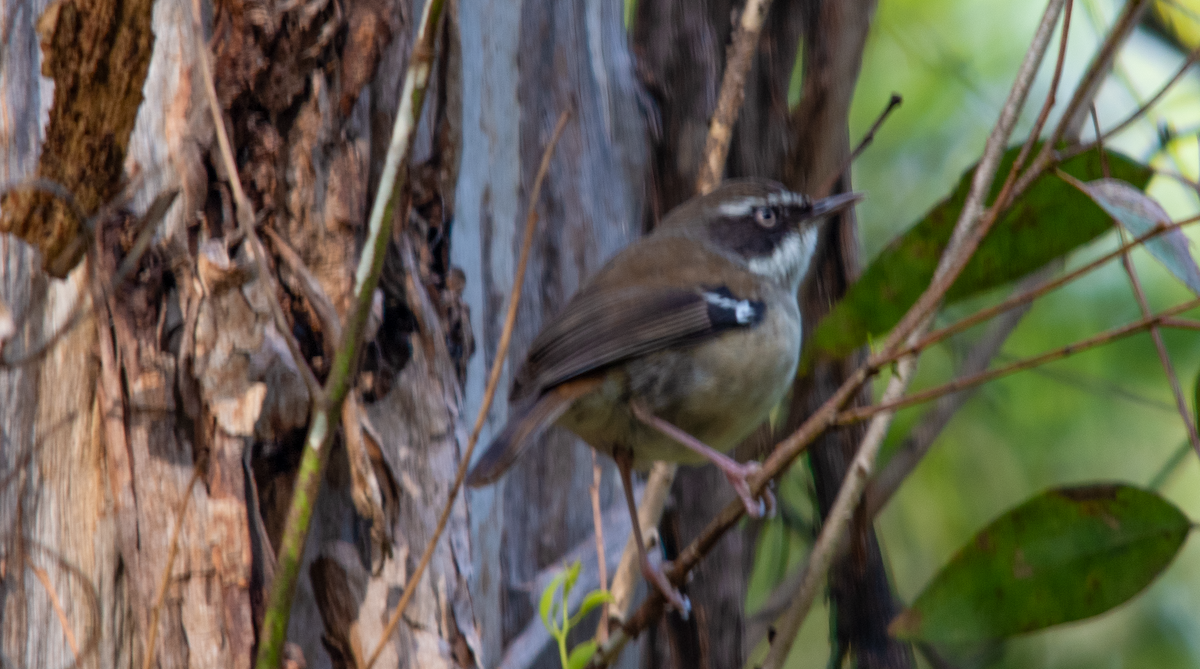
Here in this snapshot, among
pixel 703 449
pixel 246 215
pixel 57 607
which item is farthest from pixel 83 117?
pixel 703 449

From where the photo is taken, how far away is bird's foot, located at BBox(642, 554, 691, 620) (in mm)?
1909

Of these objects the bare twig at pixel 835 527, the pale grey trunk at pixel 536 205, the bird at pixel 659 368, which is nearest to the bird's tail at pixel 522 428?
the bird at pixel 659 368

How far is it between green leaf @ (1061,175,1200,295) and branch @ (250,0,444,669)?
42.7 inches

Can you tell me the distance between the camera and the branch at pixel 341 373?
1733 millimetres

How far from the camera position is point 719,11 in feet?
12.1

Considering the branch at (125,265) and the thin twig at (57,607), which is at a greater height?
the branch at (125,265)

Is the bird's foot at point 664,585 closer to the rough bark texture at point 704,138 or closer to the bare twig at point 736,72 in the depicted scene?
the rough bark texture at point 704,138

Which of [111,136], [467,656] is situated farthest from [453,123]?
[467,656]

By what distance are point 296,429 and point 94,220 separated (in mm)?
579

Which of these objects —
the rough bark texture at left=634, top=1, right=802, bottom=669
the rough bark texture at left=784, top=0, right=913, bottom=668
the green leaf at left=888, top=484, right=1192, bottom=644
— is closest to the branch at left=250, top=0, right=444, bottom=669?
the green leaf at left=888, top=484, right=1192, bottom=644

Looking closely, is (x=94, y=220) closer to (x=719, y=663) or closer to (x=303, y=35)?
(x=303, y=35)

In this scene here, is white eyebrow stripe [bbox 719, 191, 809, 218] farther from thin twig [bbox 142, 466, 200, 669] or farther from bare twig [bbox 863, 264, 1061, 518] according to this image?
thin twig [bbox 142, 466, 200, 669]

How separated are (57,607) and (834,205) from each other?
2.13 metres

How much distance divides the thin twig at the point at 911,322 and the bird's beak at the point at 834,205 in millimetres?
945
